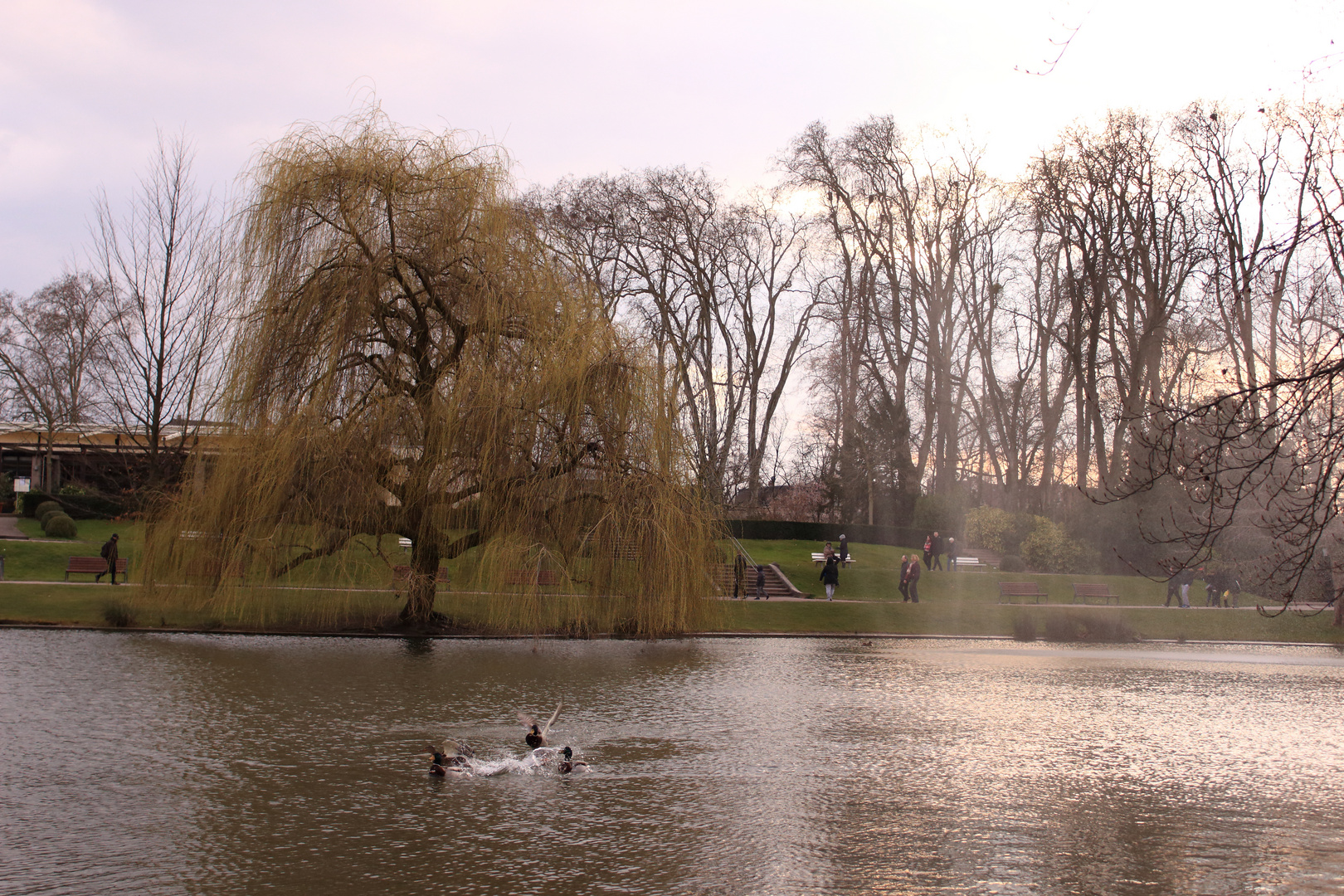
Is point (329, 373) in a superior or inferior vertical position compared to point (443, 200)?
inferior

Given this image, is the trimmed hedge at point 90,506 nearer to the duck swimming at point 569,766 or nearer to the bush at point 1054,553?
the bush at point 1054,553

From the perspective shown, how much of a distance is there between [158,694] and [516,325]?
408 inches

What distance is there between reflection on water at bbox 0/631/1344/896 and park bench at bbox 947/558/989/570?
21.6m

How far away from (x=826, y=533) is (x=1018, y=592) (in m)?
13.9

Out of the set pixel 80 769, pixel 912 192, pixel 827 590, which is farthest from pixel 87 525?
pixel 912 192

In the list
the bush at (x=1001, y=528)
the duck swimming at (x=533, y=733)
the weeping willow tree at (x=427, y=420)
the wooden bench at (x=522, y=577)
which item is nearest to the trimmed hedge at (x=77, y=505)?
the weeping willow tree at (x=427, y=420)

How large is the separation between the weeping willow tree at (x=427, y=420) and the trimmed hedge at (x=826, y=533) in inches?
938

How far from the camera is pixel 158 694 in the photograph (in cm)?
1394

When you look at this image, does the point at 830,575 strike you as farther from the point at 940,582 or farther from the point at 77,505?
the point at 77,505

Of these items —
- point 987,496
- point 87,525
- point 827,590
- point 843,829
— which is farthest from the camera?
point 987,496

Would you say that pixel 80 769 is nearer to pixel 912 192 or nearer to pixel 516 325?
pixel 516 325

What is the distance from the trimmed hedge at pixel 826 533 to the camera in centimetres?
4631

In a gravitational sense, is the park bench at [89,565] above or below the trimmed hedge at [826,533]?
below

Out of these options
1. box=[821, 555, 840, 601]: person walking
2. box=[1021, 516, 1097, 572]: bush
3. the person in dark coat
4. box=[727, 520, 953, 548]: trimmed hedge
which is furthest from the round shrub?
the person in dark coat
